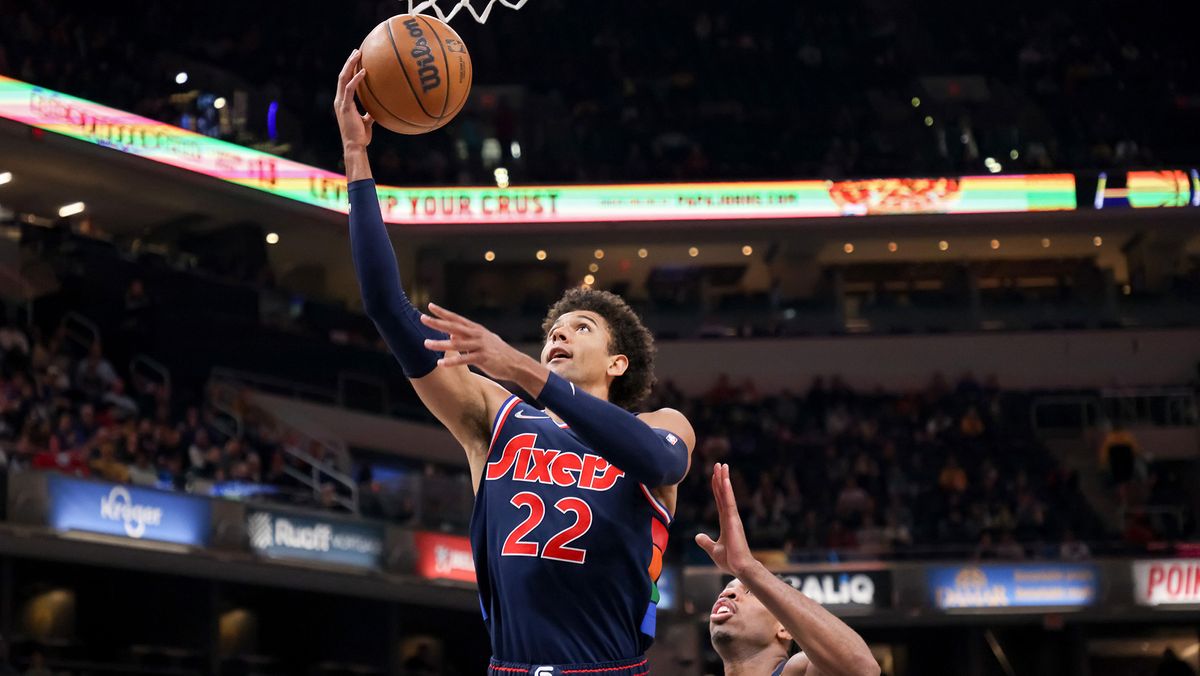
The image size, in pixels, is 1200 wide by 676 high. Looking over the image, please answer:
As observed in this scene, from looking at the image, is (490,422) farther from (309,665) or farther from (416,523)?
(309,665)

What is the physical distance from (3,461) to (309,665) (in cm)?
761

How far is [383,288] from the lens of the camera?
405 centimetres

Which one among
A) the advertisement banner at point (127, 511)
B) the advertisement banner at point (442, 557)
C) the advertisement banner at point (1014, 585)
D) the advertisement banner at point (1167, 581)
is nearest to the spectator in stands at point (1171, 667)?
the advertisement banner at point (1167, 581)

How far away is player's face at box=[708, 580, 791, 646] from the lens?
4.88m

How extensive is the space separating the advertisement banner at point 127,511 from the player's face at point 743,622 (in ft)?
43.7

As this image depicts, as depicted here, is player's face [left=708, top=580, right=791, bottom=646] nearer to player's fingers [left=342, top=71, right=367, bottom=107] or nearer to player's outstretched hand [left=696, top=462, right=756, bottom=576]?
player's outstretched hand [left=696, top=462, right=756, bottom=576]

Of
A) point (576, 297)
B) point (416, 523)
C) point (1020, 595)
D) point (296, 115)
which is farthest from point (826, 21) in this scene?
point (576, 297)

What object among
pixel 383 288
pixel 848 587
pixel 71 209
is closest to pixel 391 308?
pixel 383 288

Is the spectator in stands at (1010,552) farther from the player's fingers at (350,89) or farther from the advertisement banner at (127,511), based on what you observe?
the player's fingers at (350,89)

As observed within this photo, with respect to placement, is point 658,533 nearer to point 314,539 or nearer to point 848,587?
point 314,539

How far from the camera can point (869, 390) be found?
2988 cm

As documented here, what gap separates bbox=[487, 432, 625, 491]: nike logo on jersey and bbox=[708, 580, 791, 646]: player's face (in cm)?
82

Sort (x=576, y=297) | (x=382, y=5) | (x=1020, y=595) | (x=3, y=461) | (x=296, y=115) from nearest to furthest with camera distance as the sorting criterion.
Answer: (x=576, y=297) → (x=3, y=461) → (x=1020, y=595) → (x=296, y=115) → (x=382, y=5)

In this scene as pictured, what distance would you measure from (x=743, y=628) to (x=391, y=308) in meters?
1.60
